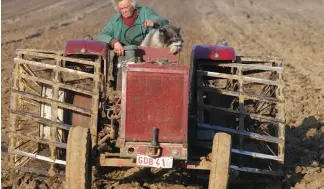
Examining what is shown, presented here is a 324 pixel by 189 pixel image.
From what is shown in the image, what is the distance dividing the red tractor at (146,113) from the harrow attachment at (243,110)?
0.01 meters

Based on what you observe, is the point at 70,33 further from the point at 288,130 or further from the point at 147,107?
the point at 147,107

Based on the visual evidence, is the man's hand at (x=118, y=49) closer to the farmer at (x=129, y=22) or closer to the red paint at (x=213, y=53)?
the farmer at (x=129, y=22)

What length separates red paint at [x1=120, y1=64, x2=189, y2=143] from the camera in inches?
213

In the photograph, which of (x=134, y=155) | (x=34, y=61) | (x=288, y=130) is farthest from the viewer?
(x=288, y=130)

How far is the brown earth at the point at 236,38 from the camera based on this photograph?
6.78 m

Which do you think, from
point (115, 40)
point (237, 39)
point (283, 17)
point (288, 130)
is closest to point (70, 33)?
point (237, 39)

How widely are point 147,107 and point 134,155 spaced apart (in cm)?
41

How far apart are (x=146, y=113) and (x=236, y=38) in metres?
14.0

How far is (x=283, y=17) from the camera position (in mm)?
27484

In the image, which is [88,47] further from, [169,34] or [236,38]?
[236,38]

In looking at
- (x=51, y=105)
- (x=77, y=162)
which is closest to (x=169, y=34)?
(x=51, y=105)

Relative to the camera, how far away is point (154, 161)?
17.5 feet

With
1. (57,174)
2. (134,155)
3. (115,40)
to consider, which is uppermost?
(115,40)

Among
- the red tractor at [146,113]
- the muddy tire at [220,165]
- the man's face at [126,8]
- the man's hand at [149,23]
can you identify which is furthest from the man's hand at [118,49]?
the muddy tire at [220,165]
